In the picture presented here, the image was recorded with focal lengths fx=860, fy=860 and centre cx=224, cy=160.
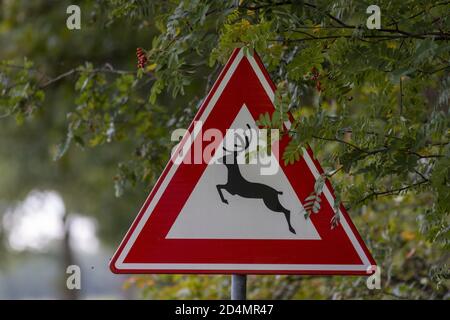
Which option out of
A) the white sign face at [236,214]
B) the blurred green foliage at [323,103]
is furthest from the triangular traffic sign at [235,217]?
the blurred green foliage at [323,103]

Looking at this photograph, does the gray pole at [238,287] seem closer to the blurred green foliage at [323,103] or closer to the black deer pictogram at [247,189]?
the black deer pictogram at [247,189]

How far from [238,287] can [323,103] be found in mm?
2727

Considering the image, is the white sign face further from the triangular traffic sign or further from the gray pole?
the gray pole

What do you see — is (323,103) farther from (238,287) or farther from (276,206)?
(238,287)

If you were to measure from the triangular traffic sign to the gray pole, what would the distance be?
5cm

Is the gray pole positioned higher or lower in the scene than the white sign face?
lower

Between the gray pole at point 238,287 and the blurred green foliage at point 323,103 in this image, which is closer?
the blurred green foliage at point 323,103

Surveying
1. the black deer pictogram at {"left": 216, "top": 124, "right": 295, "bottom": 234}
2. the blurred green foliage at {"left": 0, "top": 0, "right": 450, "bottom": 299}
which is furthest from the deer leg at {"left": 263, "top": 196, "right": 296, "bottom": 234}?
the blurred green foliage at {"left": 0, "top": 0, "right": 450, "bottom": 299}

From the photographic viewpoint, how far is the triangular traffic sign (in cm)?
303

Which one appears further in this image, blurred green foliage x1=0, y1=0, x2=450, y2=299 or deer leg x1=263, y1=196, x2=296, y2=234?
deer leg x1=263, y1=196, x2=296, y2=234

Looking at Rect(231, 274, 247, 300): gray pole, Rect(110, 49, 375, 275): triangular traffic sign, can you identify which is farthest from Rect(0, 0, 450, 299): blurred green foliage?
Rect(231, 274, 247, 300): gray pole

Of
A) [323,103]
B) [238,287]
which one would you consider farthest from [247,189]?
[323,103]

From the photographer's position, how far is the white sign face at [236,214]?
3.03 metres

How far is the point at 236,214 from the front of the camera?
304 cm
